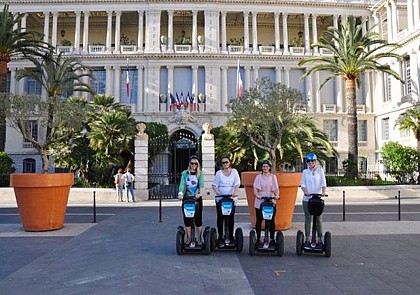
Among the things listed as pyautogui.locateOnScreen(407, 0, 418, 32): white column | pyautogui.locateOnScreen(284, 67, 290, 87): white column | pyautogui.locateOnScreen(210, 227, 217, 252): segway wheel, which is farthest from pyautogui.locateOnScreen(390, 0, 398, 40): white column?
pyautogui.locateOnScreen(210, 227, 217, 252): segway wheel

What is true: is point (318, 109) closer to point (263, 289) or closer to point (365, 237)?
point (365, 237)

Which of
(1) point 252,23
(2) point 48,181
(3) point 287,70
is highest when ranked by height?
(1) point 252,23

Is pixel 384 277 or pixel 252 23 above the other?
pixel 252 23

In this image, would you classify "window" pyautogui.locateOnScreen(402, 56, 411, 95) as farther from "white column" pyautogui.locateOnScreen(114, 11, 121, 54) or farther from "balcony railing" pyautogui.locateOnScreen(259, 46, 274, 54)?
"white column" pyautogui.locateOnScreen(114, 11, 121, 54)

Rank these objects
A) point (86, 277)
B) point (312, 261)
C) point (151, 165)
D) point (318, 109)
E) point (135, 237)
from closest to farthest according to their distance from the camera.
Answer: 1. point (86, 277)
2. point (312, 261)
3. point (135, 237)
4. point (151, 165)
5. point (318, 109)

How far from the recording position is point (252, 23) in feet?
138

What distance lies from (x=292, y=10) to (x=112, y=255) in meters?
39.4

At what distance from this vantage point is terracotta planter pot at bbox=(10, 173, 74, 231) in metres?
10.7

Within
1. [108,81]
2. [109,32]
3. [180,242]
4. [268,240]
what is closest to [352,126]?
[268,240]

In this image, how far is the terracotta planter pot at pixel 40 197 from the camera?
10680mm

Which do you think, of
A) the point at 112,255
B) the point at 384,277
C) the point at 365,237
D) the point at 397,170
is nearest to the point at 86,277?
the point at 112,255

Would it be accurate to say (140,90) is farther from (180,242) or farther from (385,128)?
(180,242)

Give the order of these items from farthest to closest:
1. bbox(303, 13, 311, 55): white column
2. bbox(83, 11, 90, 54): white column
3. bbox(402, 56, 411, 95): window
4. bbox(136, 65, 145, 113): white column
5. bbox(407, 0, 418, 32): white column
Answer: bbox(303, 13, 311, 55): white column, bbox(83, 11, 90, 54): white column, bbox(136, 65, 145, 113): white column, bbox(402, 56, 411, 95): window, bbox(407, 0, 418, 32): white column

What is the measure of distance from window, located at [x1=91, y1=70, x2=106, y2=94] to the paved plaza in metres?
31.4
